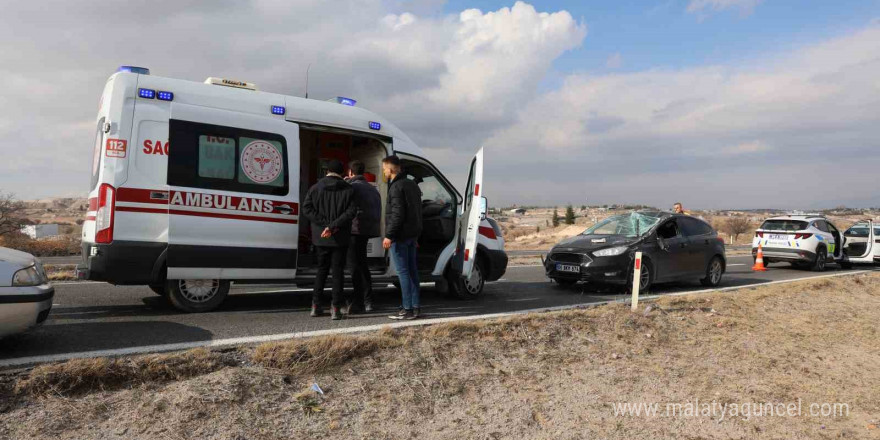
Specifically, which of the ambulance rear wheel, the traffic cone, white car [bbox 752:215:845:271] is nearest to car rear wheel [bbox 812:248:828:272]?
white car [bbox 752:215:845:271]

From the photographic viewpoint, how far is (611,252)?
32.5 feet

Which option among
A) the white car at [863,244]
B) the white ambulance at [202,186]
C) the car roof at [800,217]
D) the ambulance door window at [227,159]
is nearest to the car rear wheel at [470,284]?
the white ambulance at [202,186]

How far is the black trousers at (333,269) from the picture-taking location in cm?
658

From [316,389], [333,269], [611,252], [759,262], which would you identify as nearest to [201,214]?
[333,269]

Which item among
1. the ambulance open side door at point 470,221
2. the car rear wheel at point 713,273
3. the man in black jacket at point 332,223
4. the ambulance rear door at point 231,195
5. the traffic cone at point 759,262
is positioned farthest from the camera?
the traffic cone at point 759,262

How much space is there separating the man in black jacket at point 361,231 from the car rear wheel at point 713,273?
7.84m

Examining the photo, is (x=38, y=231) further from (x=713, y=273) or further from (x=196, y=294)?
(x=713, y=273)

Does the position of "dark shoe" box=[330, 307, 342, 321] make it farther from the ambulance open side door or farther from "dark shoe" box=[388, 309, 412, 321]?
the ambulance open side door

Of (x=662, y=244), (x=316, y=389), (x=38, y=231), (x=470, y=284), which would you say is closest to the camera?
(x=316, y=389)

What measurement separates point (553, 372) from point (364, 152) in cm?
494

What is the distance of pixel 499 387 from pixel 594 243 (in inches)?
239

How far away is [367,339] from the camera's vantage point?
520 cm

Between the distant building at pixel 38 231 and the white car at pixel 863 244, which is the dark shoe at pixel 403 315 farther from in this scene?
the distant building at pixel 38 231

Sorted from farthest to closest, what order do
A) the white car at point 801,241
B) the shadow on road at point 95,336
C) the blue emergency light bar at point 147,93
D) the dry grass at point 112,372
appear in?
the white car at point 801,241
the blue emergency light bar at point 147,93
the shadow on road at point 95,336
the dry grass at point 112,372
